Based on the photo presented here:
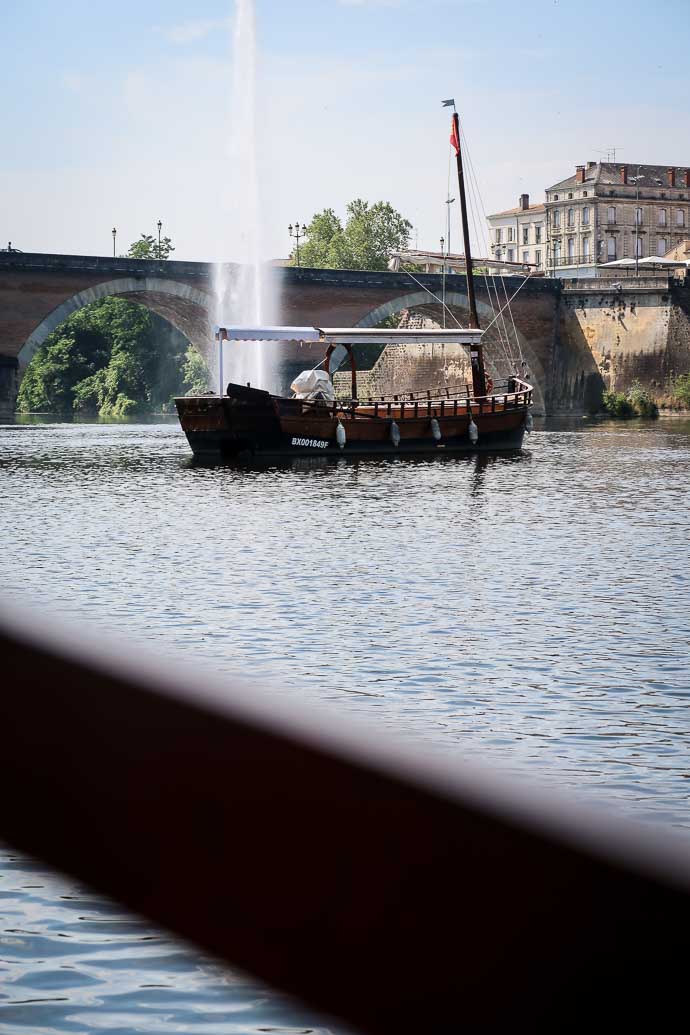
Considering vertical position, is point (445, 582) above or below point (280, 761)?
below

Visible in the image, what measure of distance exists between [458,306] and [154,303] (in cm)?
1362

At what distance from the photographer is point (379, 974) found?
32.0 inches

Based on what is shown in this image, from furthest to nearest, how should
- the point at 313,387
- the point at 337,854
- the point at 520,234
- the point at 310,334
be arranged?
the point at 520,234, the point at 310,334, the point at 313,387, the point at 337,854

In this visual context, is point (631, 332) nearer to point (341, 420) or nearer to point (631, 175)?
point (341, 420)

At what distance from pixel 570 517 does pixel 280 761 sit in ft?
70.3

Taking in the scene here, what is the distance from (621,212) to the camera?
101562mm

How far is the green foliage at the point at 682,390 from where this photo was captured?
201 ft

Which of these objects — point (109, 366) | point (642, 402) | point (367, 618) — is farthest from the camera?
point (109, 366)

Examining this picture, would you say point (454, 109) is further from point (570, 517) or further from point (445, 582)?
point (445, 582)

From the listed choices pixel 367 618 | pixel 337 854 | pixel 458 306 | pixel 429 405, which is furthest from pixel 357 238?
pixel 337 854

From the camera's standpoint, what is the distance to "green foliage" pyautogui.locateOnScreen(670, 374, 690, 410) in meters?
61.1

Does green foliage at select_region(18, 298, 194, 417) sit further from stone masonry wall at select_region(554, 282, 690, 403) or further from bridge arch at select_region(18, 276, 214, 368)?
stone masonry wall at select_region(554, 282, 690, 403)


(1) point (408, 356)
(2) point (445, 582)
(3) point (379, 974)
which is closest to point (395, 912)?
(3) point (379, 974)

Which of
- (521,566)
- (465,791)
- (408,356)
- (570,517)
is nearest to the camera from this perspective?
(465,791)
